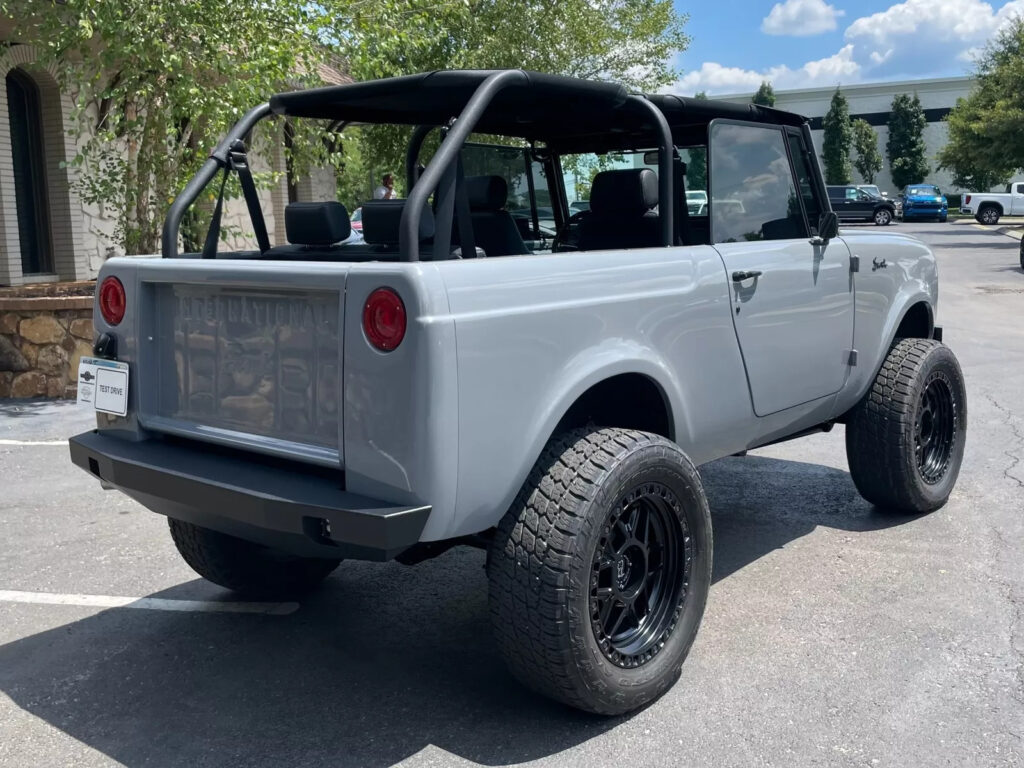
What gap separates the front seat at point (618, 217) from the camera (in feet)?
14.9

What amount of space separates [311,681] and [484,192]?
2094 mm

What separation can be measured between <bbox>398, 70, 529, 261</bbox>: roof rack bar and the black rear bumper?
726 millimetres

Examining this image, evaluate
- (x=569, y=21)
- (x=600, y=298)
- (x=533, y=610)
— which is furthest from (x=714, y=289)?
(x=569, y=21)

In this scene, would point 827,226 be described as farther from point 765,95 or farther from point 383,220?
point 765,95

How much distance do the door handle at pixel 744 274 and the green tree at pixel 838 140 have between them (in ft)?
203

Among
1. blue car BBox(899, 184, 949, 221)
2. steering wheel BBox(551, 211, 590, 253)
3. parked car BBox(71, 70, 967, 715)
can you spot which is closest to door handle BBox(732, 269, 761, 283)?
parked car BBox(71, 70, 967, 715)

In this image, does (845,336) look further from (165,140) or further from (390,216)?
(165,140)

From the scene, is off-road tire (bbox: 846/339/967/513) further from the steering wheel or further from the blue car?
the blue car

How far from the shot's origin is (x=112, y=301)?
371 cm

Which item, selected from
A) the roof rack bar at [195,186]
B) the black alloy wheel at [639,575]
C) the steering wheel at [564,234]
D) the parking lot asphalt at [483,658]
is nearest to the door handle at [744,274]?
the black alloy wheel at [639,575]

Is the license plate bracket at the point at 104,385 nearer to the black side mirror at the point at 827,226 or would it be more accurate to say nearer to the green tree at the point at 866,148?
the black side mirror at the point at 827,226

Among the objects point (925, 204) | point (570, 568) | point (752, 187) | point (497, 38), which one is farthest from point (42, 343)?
point (925, 204)

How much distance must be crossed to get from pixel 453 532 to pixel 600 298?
36.3 inches

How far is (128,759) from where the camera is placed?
3.15m
